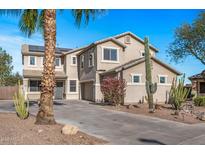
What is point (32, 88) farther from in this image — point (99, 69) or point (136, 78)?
point (136, 78)

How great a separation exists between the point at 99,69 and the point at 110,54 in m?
1.98

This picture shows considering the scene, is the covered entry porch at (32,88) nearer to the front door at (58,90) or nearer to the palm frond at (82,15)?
the front door at (58,90)

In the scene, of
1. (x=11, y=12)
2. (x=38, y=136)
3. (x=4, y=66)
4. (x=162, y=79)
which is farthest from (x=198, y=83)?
(x=4, y=66)

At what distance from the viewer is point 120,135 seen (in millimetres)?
10438

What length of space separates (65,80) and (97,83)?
6059 millimetres

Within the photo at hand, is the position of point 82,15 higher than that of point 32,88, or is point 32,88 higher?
point 82,15

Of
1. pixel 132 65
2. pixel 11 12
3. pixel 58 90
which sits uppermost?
pixel 11 12

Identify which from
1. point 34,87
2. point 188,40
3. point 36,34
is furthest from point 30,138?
point 188,40

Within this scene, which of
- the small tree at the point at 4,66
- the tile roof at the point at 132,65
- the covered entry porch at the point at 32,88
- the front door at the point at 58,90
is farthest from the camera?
the small tree at the point at 4,66

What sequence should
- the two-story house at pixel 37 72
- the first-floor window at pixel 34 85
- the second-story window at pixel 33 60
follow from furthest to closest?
the second-story window at pixel 33 60, the first-floor window at pixel 34 85, the two-story house at pixel 37 72

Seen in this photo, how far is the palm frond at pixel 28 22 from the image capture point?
526 inches

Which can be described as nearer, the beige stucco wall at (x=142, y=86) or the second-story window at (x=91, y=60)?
the beige stucco wall at (x=142, y=86)

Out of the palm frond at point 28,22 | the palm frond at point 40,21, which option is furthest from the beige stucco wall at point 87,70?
the palm frond at point 28,22

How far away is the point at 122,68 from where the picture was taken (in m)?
24.1
